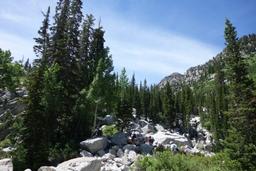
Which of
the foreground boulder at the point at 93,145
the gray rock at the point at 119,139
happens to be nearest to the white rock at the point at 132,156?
the foreground boulder at the point at 93,145

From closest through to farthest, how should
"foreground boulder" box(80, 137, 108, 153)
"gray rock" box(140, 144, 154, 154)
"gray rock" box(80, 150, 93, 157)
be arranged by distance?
1. "gray rock" box(80, 150, 93, 157)
2. "foreground boulder" box(80, 137, 108, 153)
3. "gray rock" box(140, 144, 154, 154)

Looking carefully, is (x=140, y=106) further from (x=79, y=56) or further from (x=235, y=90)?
(x=235, y=90)

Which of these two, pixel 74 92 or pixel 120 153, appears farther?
pixel 74 92

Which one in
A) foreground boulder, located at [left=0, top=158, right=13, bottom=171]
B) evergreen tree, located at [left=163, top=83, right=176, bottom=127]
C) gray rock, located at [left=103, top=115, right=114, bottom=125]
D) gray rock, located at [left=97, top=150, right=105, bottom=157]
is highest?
evergreen tree, located at [left=163, top=83, right=176, bottom=127]

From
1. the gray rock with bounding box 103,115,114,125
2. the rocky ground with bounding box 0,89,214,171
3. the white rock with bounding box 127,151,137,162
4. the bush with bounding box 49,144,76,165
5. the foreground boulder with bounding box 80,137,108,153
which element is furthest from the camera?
the gray rock with bounding box 103,115,114,125

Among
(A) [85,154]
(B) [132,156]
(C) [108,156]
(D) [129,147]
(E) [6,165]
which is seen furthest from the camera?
(D) [129,147]

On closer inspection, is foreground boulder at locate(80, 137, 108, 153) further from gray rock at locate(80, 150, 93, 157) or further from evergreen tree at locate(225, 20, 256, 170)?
evergreen tree at locate(225, 20, 256, 170)

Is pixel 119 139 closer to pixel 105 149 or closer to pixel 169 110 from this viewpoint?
pixel 105 149

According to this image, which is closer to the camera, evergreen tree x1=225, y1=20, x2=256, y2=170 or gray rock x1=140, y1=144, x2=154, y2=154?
evergreen tree x1=225, y1=20, x2=256, y2=170

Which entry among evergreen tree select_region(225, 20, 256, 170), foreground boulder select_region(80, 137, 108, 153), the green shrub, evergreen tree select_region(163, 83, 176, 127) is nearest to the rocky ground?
foreground boulder select_region(80, 137, 108, 153)

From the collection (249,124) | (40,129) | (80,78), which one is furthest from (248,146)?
(80,78)

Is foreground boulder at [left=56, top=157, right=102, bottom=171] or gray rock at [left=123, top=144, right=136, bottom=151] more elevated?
gray rock at [left=123, top=144, right=136, bottom=151]

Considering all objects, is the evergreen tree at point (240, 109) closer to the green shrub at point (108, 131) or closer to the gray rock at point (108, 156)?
the gray rock at point (108, 156)

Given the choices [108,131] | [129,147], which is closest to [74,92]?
[108,131]
